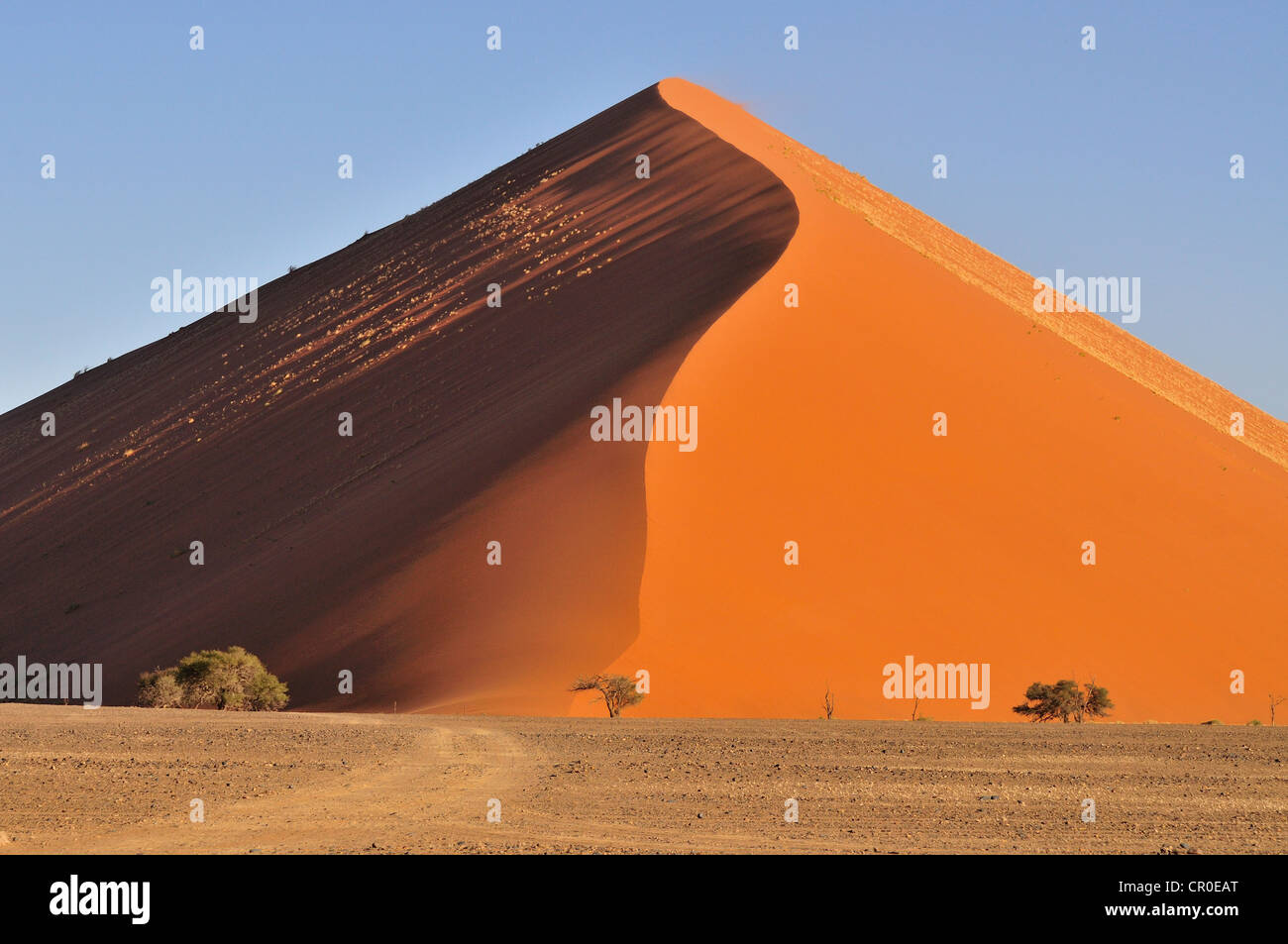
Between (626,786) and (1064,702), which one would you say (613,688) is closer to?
(1064,702)

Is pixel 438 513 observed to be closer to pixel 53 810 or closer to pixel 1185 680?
pixel 1185 680

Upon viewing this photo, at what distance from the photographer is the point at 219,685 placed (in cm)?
1980

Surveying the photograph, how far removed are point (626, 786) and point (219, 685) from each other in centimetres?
1008

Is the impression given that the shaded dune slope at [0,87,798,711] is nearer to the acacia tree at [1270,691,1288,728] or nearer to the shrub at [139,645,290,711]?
the shrub at [139,645,290,711]

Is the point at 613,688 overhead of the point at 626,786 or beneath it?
overhead

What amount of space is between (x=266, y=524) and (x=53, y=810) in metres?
19.3

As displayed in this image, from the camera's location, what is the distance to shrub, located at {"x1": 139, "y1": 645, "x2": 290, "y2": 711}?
19.7 meters

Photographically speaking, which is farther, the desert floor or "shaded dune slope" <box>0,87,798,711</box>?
"shaded dune slope" <box>0,87,798,711</box>

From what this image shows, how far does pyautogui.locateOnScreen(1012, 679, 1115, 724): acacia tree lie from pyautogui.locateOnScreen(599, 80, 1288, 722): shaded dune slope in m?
0.35

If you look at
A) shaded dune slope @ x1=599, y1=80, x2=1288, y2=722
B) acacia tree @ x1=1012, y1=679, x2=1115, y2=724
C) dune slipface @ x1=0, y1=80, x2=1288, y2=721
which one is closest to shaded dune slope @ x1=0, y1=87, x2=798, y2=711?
dune slipface @ x1=0, y1=80, x2=1288, y2=721

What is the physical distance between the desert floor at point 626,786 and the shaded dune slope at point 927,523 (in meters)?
2.41

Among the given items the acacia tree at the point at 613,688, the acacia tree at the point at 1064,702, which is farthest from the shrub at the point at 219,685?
the acacia tree at the point at 1064,702

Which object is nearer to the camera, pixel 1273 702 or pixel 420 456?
pixel 1273 702

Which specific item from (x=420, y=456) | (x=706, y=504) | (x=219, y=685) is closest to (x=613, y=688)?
(x=706, y=504)
